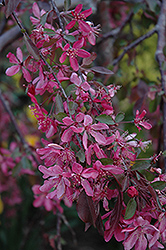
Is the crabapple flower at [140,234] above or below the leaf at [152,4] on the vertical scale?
below

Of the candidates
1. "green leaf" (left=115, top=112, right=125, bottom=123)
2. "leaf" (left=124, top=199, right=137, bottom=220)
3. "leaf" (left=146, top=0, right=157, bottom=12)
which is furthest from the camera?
"leaf" (left=146, top=0, right=157, bottom=12)

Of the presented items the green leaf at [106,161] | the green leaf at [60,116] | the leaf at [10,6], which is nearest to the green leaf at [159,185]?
the green leaf at [106,161]

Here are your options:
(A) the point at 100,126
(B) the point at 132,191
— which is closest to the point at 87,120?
(A) the point at 100,126

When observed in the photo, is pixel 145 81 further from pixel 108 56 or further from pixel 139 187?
pixel 139 187

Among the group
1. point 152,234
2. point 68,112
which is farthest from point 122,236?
point 68,112

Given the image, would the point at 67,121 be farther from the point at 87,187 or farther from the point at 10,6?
the point at 10,6

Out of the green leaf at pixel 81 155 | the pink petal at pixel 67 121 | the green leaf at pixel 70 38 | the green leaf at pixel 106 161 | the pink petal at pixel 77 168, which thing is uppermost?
the green leaf at pixel 70 38

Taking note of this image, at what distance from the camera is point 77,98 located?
0.56m

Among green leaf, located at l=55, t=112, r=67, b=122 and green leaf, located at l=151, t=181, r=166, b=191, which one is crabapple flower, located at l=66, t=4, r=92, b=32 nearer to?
green leaf, located at l=55, t=112, r=67, b=122

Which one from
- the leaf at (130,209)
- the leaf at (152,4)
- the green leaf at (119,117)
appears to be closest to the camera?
the leaf at (130,209)

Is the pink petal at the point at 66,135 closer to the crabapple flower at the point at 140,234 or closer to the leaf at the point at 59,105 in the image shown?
the leaf at the point at 59,105

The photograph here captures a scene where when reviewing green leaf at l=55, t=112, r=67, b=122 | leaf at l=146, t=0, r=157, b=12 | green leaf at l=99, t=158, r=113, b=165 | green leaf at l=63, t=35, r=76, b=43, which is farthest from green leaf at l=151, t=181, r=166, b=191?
leaf at l=146, t=0, r=157, b=12

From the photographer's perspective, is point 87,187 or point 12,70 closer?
point 87,187

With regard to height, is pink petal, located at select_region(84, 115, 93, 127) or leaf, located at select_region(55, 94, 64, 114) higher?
leaf, located at select_region(55, 94, 64, 114)
